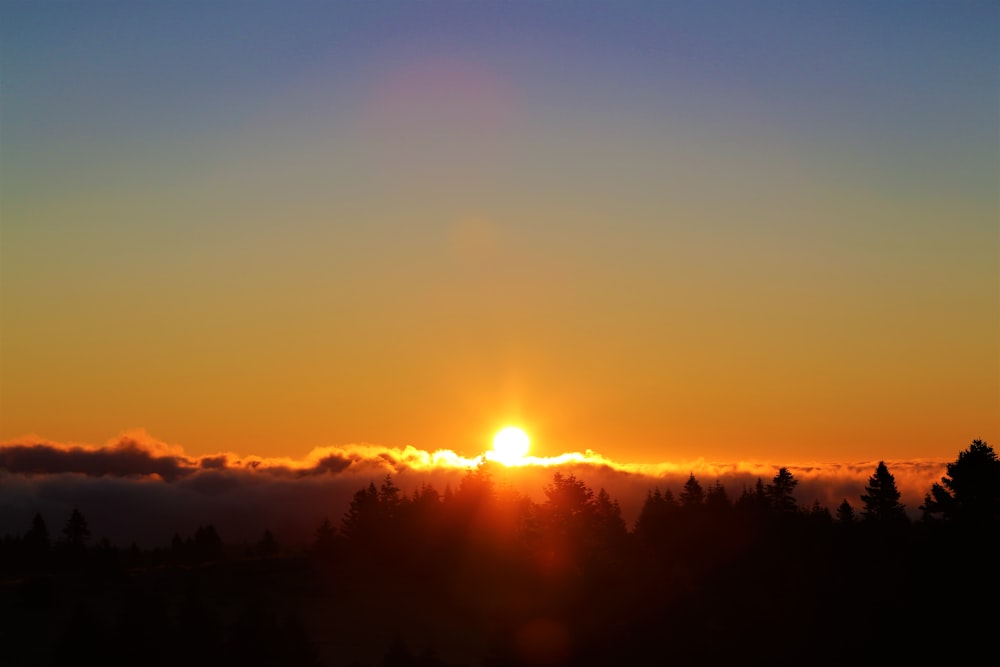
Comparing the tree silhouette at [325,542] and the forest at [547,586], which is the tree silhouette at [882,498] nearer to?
the forest at [547,586]

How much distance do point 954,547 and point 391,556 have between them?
8511cm

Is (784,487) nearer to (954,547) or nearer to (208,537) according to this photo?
(954,547)

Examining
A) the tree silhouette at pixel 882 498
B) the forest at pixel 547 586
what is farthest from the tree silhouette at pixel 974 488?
the tree silhouette at pixel 882 498

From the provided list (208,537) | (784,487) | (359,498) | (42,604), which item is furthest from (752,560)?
(208,537)

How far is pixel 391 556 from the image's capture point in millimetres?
143625

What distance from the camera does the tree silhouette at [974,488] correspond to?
244 ft

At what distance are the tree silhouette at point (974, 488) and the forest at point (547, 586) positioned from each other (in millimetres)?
125

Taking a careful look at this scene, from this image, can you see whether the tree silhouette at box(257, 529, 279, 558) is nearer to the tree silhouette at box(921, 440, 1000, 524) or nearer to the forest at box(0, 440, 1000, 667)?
the forest at box(0, 440, 1000, 667)

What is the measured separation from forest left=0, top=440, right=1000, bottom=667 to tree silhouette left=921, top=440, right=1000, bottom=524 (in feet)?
0.41

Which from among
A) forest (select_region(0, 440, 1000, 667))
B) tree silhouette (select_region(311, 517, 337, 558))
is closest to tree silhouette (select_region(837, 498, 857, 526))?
forest (select_region(0, 440, 1000, 667))

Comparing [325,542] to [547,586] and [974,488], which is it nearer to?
[547,586]

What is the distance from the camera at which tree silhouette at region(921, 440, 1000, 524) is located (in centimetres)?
7425

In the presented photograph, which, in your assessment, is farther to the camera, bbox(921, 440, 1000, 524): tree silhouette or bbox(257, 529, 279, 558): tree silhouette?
bbox(257, 529, 279, 558): tree silhouette

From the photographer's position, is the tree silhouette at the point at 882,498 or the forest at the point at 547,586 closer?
the forest at the point at 547,586
